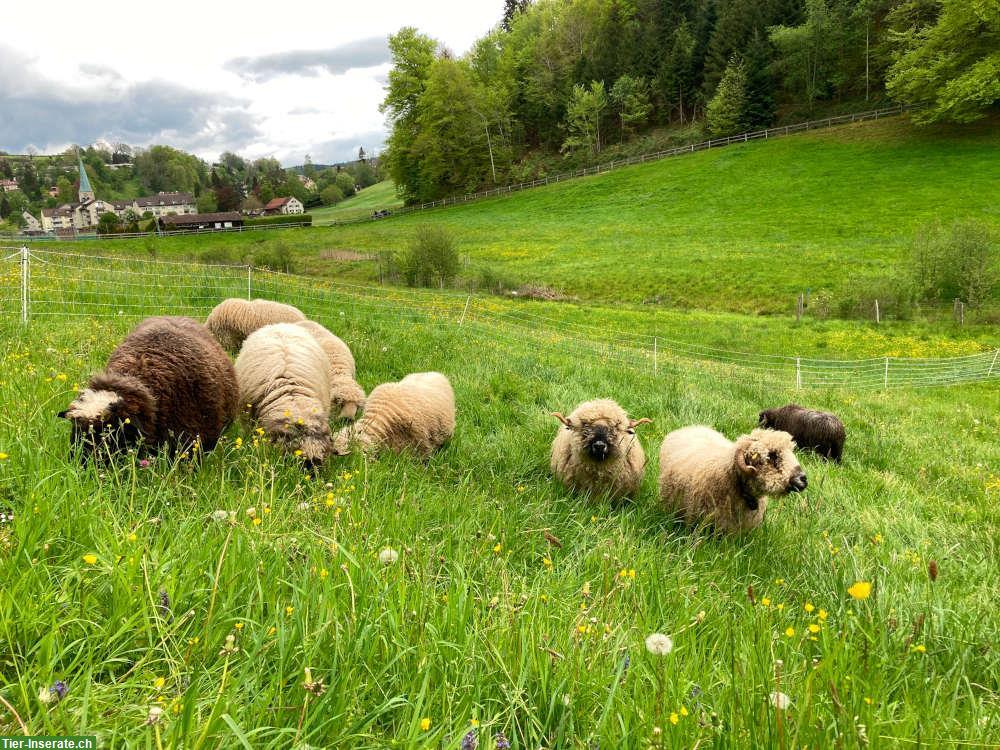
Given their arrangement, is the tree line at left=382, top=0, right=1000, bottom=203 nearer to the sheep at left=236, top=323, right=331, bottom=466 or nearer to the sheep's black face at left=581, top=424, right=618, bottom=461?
the sheep's black face at left=581, top=424, right=618, bottom=461

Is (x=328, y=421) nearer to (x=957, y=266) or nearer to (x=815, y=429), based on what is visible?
(x=815, y=429)

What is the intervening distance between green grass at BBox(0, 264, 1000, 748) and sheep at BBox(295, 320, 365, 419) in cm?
245

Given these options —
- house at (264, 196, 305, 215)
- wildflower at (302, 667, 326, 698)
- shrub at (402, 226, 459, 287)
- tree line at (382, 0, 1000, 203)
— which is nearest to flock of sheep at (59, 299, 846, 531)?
wildflower at (302, 667, 326, 698)

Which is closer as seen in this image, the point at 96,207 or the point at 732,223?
the point at 732,223

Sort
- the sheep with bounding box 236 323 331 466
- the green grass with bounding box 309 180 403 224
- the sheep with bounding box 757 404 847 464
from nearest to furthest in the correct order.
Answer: the sheep with bounding box 236 323 331 466, the sheep with bounding box 757 404 847 464, the green grass with bounding box 309 180 403 224

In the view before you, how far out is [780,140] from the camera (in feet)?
169

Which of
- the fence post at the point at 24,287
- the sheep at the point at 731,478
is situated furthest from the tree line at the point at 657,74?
the fence post at the point at 24,287

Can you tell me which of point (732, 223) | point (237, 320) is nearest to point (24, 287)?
point (237, 320)

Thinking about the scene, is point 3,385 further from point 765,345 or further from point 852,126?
point 852,126

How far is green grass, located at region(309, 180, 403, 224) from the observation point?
73.7 metres

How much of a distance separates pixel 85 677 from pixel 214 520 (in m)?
0.93

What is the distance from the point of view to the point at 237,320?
855 centimetres

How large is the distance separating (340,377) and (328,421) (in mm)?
1658

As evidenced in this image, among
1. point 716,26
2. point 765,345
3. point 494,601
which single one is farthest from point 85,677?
point 716,26
